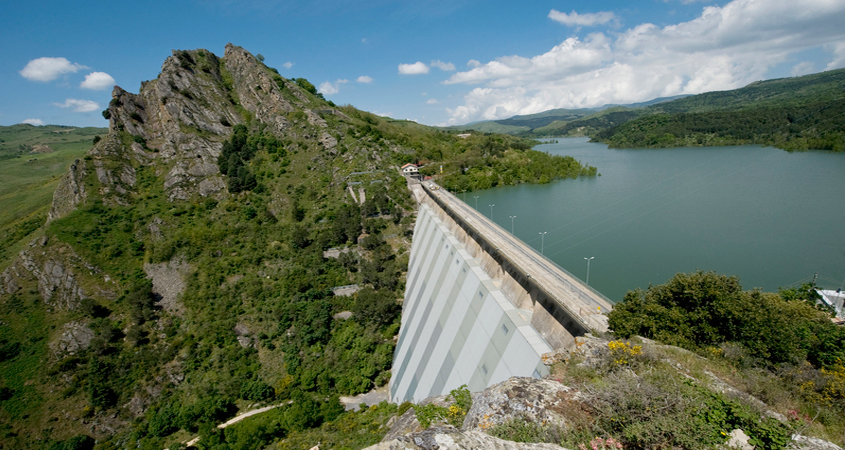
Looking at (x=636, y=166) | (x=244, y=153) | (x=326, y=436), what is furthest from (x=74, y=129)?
(x=636, y=166)

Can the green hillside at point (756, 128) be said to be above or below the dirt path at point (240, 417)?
above

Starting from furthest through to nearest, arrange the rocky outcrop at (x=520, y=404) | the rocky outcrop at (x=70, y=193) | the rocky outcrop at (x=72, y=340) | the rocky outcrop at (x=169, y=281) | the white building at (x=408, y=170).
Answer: the white building at (x=408, y=170), the rocky outcrop at (x=70, y=193), the rocky outcrop at (x=169, y=281), the rocky outcrop at (x=72, y=340), the rocky outcrop at (x=520, y=404)

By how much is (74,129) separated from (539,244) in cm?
20903

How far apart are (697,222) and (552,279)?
29609mm

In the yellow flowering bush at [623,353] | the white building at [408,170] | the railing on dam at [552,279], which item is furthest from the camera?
the white building at [408,170]

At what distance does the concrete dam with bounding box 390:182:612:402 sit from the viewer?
14.2 meters

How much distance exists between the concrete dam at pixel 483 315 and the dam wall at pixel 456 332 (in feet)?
0.14

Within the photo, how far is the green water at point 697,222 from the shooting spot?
2725 centimetres

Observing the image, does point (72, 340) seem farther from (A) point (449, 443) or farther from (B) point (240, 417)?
(A) point (449, 443)

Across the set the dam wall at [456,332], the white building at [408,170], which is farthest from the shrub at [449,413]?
the white building at [408,170]

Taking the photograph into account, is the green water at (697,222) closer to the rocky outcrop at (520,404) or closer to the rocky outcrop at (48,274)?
the rocky outcrop at (520,404)

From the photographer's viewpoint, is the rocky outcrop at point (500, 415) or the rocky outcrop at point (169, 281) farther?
the rocky outcrop at point (169, 281)

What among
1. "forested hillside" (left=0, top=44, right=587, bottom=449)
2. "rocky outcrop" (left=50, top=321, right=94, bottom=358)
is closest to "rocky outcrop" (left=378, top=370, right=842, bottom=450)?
"forested hillside" (left=0, top=44, right=587, bottom=449)

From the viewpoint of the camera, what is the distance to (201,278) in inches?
1438
